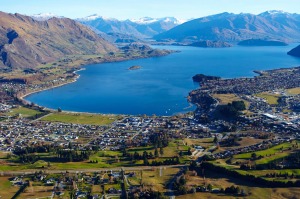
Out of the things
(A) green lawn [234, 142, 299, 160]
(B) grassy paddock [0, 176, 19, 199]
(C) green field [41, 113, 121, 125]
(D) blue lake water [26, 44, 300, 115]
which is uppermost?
(D) blue lake water [26, 44, 300, 115]

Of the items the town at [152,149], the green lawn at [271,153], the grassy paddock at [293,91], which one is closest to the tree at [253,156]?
the town at [152,149]

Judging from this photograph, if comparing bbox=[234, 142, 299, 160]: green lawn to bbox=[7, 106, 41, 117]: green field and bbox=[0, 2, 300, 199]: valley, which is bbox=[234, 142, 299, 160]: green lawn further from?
bbox=[7, 106, 41, 117]: green field

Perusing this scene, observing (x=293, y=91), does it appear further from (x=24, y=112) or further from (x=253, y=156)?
(x=24, y=112)

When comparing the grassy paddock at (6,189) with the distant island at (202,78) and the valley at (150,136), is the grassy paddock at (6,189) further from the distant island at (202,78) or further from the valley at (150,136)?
the distant island at (202,78)

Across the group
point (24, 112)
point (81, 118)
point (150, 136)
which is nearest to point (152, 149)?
point (150, 136)

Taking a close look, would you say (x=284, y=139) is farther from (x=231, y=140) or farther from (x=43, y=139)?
(x=43, y=139)

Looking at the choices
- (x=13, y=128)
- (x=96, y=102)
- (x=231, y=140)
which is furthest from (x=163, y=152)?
(x=96, y=102)

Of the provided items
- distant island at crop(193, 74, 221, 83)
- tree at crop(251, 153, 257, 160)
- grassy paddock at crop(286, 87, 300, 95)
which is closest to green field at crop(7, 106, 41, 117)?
tree at crop(251, 153, 257, 160)
